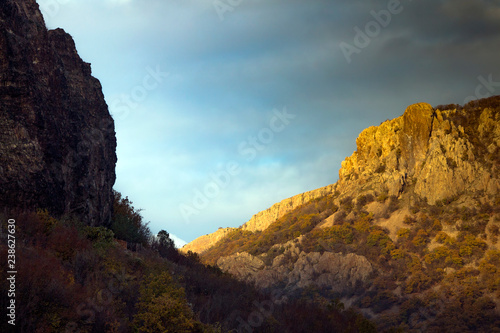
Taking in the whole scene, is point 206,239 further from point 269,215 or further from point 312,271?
point 312,271

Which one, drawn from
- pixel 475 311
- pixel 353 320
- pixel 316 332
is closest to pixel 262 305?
pixel 316 332

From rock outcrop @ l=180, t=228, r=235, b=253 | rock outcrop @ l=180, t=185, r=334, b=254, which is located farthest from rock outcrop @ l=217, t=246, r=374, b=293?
rock outcrop @ l=180, t=228, r=235, b=253

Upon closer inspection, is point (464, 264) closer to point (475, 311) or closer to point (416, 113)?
point (475, 311)

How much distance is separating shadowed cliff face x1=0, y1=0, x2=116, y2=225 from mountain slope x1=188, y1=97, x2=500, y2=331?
31370 mm

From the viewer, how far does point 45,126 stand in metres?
14.9

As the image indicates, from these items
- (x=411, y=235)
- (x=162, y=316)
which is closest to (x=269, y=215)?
(x=411, y=235)

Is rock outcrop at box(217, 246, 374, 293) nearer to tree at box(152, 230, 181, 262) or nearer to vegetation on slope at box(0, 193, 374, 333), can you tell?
tree at box(152, 230, 181, 262)

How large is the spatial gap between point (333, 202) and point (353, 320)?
60.5 m

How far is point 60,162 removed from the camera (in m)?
15.9

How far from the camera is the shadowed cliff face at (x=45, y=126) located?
13.5 metres

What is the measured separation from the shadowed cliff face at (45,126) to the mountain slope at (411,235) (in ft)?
103

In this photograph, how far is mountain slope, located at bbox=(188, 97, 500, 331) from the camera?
48094 mm

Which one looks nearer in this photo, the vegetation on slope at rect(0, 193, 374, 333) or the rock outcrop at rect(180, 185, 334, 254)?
the vegetation on slope at rect(0, 193, 374, 333)

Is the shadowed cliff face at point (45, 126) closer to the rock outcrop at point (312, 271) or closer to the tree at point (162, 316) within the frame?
the tree at point (162, 316)
